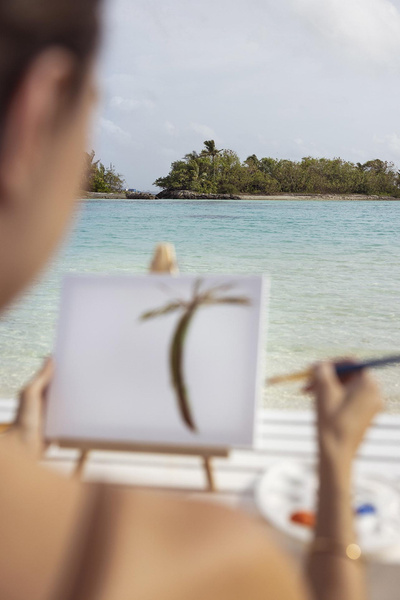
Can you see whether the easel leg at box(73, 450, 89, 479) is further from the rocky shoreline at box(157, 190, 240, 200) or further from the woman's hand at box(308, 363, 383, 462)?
the rocky shoreline at box(157, 190, 240, 200)

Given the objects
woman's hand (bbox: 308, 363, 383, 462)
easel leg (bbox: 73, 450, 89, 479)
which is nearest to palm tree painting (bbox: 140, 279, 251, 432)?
easel leg (bbox: 73, 450, 89, 479)

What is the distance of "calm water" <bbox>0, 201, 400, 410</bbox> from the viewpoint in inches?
227

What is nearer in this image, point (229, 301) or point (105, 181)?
point (229, 301)

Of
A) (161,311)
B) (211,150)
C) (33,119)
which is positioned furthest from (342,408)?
(211,150)

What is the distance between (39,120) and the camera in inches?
9.4

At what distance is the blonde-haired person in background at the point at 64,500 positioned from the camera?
0.23 metres

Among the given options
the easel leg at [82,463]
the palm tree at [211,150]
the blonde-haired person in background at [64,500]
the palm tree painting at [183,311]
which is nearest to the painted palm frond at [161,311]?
the palm tree painting at [183,311]

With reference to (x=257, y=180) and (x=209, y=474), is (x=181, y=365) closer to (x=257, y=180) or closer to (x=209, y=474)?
(x=209, y=474)

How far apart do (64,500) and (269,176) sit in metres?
54.8

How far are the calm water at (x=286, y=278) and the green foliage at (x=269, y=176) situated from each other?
2628cm

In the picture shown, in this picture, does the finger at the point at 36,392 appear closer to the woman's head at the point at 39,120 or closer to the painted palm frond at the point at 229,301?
the painted palm frond at the point at 229,301

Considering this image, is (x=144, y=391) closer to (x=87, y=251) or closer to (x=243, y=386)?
(x=243, y=386)

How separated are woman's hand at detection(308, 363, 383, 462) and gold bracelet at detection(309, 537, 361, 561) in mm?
98

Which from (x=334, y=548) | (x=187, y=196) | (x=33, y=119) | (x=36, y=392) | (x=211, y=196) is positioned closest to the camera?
(x=33, y=119)
